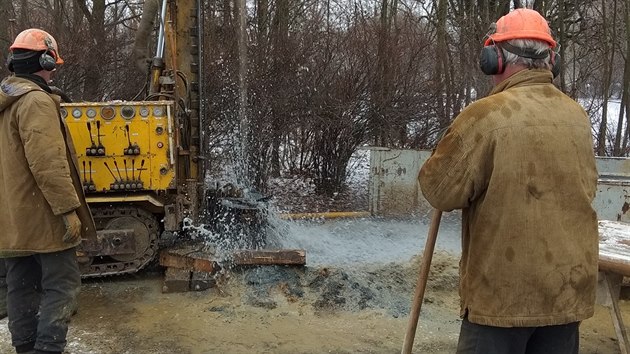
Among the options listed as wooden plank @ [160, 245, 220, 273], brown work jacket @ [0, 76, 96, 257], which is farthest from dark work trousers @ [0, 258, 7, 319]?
wooden plank @ [160, 245, 220, 273]

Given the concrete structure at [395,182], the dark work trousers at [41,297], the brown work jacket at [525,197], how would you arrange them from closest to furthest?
1. the brown work jacket at [525,197]
2. the dark work trousers at [41,297]
3. the concrete structure at [395,182]

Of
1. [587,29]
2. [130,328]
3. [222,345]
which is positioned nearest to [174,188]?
[130,328]

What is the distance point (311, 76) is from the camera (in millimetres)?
9492

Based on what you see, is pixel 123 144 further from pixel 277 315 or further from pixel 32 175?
pixel 277 315

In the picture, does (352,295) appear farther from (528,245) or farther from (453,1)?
(453,1)

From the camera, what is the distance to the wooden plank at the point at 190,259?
5.32 metres

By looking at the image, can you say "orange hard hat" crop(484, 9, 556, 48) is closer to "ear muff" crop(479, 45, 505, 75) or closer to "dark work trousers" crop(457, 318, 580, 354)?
"ear muff" crop(479, 45, 505, 75)

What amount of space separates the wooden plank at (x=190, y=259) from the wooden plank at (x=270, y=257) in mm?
239

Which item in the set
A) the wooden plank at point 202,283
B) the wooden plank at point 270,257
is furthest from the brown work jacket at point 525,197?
the wooden plank at point 202,283

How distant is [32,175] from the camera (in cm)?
351

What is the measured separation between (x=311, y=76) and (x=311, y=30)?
3.46 feet

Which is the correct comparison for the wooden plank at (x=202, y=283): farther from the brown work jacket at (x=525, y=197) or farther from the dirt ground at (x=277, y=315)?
the brown work jacket at (x=525, y=197)

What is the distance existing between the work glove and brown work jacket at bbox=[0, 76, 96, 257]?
44mm

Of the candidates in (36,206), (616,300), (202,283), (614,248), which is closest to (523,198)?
(614,248)
